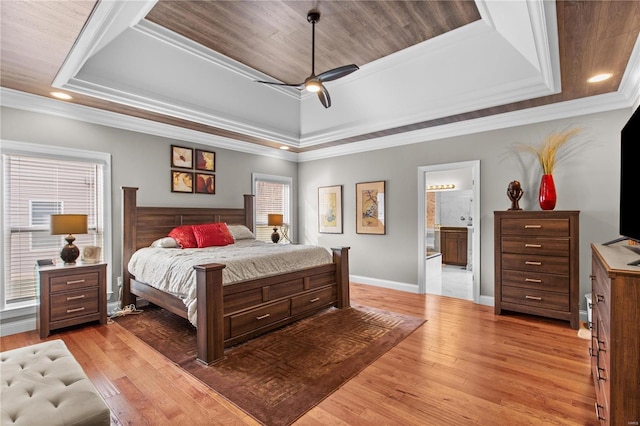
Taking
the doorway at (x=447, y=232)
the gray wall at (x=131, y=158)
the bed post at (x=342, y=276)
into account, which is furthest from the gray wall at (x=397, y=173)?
the bed post at (x=342, y=276)

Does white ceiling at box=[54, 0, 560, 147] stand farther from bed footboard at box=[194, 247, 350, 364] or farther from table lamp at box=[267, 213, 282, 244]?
bed footboard at box=[194, 247, 350, 364]

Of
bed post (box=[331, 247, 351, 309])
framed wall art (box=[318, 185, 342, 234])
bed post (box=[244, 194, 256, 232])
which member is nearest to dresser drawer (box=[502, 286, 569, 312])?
bed post (box=[331, 247, 351, 309])

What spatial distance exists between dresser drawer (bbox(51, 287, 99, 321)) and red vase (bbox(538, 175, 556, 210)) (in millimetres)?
5395

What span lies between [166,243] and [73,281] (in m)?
1.06

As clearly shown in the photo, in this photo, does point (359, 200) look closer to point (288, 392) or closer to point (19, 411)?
point (288, 392)

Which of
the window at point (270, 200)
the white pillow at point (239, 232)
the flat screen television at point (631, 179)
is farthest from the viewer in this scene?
the window at point (270, 200)

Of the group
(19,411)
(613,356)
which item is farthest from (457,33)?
(19,411)

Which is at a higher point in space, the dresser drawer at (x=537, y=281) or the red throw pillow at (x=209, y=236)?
the red throw pillow at (x=209, y=236)

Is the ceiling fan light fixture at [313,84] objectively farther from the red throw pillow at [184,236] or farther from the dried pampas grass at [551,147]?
the dried pampas grass at [551,147]

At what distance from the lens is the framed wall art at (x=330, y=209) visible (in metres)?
6.05

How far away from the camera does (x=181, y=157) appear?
15.5ft

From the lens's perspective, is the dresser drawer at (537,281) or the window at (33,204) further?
the dresser drawer at (537,281)

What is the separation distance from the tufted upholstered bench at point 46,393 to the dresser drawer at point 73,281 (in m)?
1.77

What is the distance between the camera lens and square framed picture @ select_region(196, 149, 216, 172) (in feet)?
16.3
